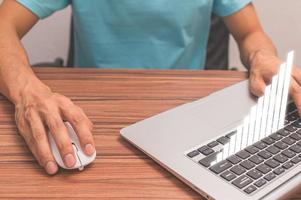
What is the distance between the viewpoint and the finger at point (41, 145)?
2.10 feet

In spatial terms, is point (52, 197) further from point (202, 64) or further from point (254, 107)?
point (202, 64)

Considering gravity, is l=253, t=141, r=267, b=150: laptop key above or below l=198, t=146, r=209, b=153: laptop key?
above

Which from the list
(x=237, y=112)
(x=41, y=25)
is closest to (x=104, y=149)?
(x=237, y=112)

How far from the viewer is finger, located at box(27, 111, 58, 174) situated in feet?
2.10

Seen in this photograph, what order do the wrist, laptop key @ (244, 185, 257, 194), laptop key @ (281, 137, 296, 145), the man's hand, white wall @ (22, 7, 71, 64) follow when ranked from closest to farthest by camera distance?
laptop key @ (244, 185, 257, 194) → laptop key @ (281, 137, 296, 145) → the man's hand → the wrist → white wall @ (22, 7, 71, 64)

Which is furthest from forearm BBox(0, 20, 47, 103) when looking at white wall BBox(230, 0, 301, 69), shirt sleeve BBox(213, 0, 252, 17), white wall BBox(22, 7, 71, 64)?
white wall BBox(230, 0, 301, 69)

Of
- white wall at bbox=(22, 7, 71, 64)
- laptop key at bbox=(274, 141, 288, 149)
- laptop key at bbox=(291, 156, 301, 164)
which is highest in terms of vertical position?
laptop key at bbox=(291, 156, 301, 164)

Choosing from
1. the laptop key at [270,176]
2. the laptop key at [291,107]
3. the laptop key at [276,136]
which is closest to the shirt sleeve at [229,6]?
the laptop key at [291,107]

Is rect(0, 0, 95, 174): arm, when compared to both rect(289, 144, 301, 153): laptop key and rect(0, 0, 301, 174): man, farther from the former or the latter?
rect(289, 144, 301, 153): laptop key

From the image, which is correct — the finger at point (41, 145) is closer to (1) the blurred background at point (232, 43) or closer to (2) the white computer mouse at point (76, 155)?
(2) the white computer mouse at point (76, 155)

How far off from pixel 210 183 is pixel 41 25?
1.25 metres

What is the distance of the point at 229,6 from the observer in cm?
117

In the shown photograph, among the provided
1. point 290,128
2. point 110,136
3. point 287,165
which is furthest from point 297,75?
point 110,136

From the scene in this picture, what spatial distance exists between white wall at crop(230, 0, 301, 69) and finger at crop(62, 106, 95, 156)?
1.13 meters
